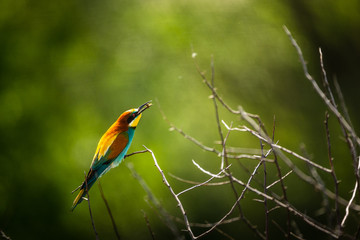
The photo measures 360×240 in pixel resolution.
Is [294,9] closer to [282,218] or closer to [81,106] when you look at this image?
[282,218]

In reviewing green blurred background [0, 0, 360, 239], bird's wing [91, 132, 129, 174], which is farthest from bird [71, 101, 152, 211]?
green blurred background [0, 0, 360, 239]

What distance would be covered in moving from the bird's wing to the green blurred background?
359 cm

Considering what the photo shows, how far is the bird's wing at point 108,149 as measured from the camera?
5.81 ft

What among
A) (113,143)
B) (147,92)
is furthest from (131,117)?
(147,92)

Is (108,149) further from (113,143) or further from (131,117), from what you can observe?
(131,117)

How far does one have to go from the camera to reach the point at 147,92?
5.96 metres

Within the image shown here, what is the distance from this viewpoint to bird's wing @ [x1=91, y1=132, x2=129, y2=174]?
177 centimetres

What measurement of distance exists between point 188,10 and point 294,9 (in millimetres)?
1816

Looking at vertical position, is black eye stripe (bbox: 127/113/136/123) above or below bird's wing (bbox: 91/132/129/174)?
above

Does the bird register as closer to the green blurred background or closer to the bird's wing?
the bird's wing

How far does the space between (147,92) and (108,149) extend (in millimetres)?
4152

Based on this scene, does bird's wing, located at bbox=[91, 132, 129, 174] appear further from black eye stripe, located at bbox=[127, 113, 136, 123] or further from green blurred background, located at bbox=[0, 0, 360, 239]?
green blurred background, located at bbox=[0, 0, 360, 239]

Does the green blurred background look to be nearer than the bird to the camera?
No

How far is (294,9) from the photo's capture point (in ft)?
23.7
